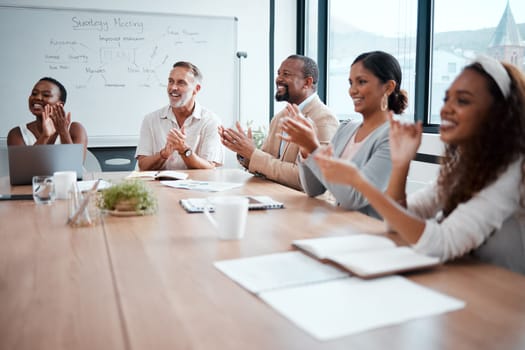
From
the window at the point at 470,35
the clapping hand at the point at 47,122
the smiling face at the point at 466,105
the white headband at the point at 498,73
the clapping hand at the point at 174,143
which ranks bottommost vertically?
the clapping hand at the point at 174,143

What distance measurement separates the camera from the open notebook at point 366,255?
1099mm

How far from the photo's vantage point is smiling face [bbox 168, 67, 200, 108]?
10.9 ft

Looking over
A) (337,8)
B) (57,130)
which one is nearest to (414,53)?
(337,8)

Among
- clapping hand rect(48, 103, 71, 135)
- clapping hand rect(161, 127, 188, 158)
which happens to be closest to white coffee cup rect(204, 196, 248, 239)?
clapping hand rect(161, 127, 188, 158)

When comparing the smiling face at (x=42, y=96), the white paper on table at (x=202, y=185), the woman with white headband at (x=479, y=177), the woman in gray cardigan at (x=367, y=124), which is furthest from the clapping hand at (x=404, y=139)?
the smiling face at (x=42, y=96)

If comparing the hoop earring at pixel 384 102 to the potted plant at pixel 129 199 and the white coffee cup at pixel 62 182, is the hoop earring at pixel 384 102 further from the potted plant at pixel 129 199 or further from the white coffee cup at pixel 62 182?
the white coffee cup at pixel 62 182

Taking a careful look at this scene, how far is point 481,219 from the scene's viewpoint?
1225 millimetres

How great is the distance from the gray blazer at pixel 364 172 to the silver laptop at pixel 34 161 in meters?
1.13

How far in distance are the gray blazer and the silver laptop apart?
3.70ft

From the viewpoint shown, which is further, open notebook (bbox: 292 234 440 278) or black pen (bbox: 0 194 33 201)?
black pen (bbox: 0 194 33 201)

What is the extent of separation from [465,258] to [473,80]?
1.43 feet

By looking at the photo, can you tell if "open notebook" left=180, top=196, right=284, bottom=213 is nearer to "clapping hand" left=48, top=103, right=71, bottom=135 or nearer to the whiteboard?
"clapping hand" left=48, top=103, right=71, bottom=135

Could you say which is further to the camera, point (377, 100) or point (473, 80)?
point (377, 100)

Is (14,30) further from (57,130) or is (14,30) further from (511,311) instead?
(511,311)
